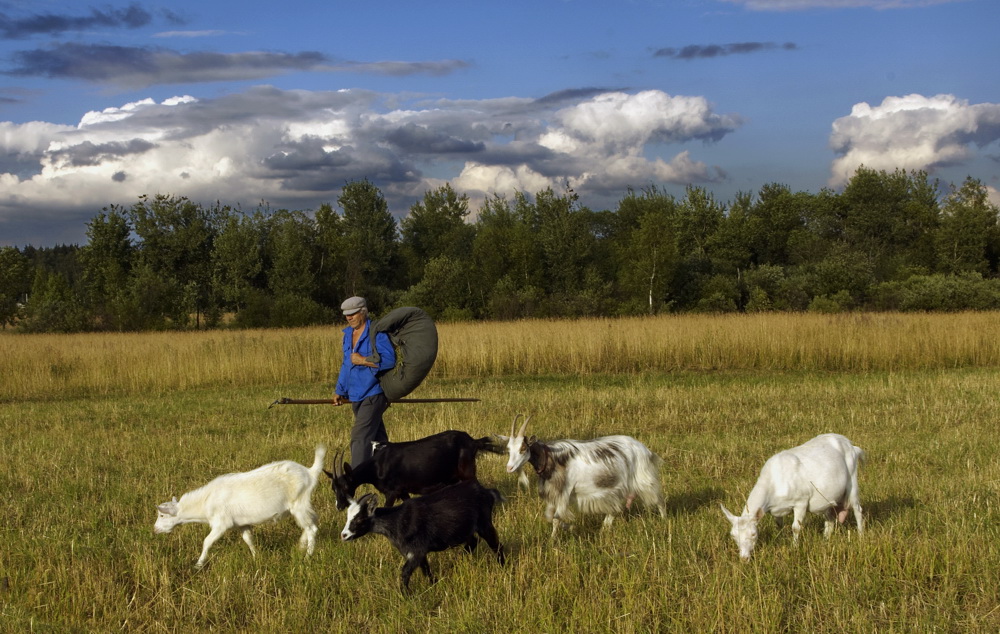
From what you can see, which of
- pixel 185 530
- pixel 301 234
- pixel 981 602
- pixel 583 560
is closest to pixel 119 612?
pixel 185 530

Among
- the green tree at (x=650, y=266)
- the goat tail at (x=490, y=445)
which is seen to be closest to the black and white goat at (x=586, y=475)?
the goat tail at (x=490, y=445)

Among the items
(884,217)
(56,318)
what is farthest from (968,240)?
(56,318)

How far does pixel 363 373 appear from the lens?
368 inches

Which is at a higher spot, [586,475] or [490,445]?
[490,445]

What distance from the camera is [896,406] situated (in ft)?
49.4

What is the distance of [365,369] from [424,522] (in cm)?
328

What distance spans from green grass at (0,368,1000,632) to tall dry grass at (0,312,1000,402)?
32.0ft

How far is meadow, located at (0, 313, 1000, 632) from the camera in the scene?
5918 millimetres

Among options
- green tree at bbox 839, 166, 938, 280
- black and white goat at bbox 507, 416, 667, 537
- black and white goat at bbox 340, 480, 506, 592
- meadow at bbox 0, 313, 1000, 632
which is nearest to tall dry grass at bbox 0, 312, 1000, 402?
meadow at bbox 0, 313, 1000, 632

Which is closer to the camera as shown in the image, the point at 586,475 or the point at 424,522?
the point at 424,522

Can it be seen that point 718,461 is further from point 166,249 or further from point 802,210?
point 802,210

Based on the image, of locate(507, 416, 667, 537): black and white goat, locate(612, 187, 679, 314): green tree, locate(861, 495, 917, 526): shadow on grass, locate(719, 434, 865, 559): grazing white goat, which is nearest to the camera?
locate(719, 434, 865, 559): grazing white goat

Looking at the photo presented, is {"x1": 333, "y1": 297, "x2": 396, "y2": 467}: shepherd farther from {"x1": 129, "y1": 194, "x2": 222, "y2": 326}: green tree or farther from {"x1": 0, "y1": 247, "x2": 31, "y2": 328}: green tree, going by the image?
{"x1": 129, "y1": 194, "x2": 222, "y2": 326}: green tree

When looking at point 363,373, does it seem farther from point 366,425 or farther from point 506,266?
point 506,266
